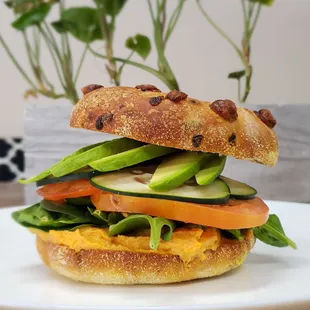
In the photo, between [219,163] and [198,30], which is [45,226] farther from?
[198,30]

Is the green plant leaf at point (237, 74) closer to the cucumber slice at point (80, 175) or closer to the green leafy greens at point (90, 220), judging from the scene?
the green leafy greens at point (90, 220)

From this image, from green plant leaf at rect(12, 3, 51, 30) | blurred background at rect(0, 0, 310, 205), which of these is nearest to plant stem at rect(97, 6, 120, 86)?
blurred background at rect(0, 0, 310, 205)

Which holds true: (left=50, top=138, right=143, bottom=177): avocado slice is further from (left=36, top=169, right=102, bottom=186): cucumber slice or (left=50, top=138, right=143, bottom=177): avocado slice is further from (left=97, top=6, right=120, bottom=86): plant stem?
(left=97, top=6, right=120, bottom=86): plant stem

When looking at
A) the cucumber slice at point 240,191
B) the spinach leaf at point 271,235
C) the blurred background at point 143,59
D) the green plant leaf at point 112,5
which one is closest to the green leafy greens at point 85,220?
the cucumber slice at point 240,191

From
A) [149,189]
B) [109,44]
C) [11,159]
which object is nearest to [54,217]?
[149,189]

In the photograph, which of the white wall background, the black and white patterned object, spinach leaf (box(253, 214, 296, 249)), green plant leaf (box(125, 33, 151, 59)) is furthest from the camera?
the black and white patterned object

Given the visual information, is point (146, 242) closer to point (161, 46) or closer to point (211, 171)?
point (211, 171)

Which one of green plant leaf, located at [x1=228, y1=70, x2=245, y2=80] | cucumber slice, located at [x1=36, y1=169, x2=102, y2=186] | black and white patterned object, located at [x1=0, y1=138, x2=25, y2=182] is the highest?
green plant leaf, located at [x1=228, y1=70, x2=245, y2=80]
